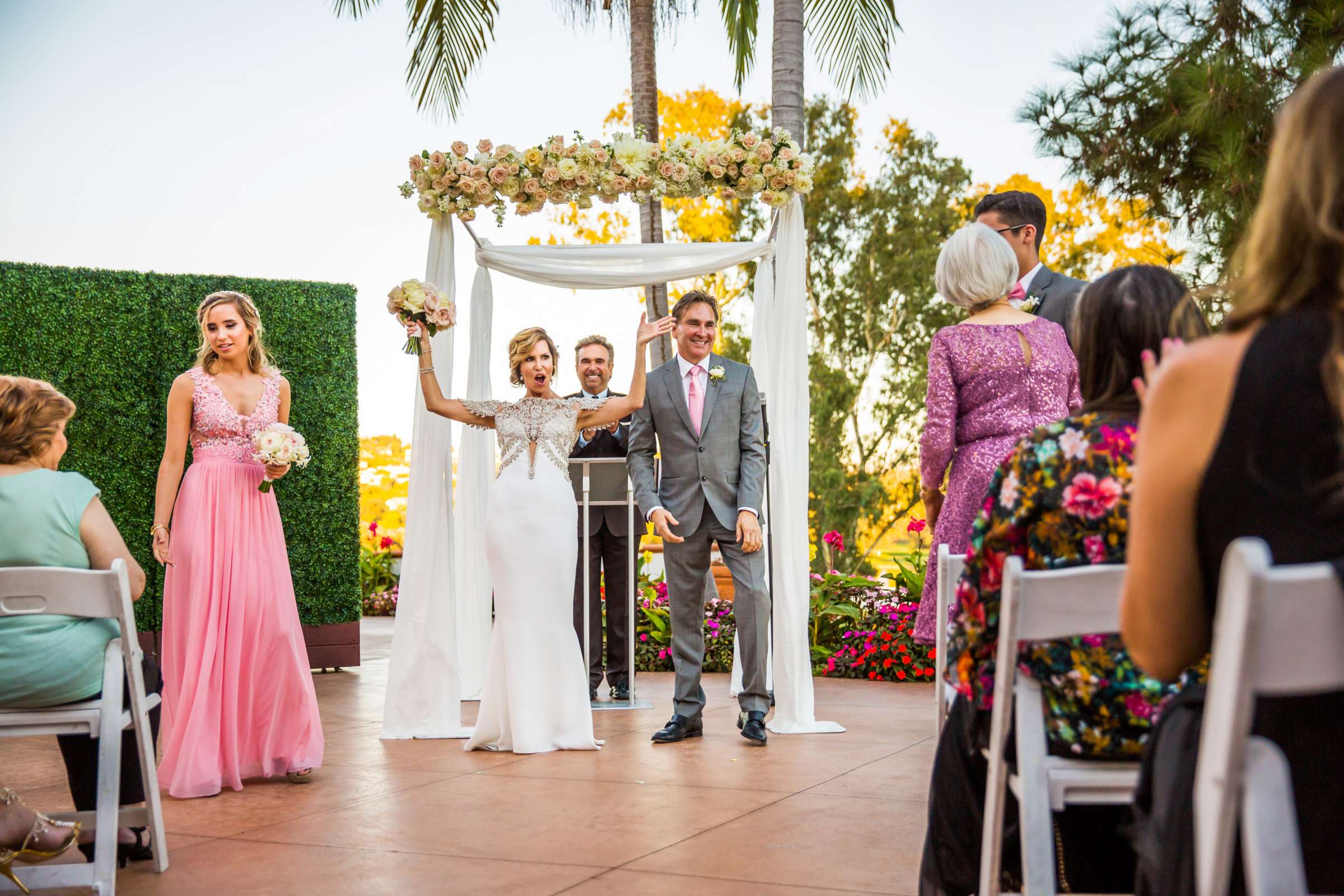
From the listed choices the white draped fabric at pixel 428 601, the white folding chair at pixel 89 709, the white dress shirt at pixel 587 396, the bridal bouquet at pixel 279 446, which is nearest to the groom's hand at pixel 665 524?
the white draped fabric at pixel 428 601

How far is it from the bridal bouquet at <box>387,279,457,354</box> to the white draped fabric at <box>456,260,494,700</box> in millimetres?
732

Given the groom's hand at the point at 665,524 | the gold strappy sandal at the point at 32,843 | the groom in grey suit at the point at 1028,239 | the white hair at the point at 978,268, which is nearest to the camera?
the gold strappy sandal at the point at 32,843

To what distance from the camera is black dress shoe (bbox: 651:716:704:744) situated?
6.05 metres

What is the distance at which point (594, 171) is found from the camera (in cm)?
654

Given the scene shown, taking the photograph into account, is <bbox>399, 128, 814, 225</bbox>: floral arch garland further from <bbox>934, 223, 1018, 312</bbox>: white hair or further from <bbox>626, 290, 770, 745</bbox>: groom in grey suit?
<bbox>934, 223, 1018, 312</bbox>: white hair

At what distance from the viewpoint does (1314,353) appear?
4.77ft

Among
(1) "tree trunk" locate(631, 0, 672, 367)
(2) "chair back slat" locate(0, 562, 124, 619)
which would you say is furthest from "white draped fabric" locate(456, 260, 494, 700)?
(1) "tree trunk" locate(631, 0, 672, 367)

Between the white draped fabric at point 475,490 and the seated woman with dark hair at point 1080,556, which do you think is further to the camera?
the white draped fabric at point 475,490

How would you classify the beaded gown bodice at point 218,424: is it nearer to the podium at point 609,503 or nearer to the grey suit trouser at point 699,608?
the grey suit trouser at point 699,608

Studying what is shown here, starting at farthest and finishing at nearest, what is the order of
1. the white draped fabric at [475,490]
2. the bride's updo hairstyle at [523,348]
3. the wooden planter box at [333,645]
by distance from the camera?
1. the wooden planter box at [333,645]
2. the white draped fabric at [475,490]
3. the bride's updo hairstyle at [523,348]

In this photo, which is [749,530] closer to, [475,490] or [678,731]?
[678,731]

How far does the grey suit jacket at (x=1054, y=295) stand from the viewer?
490 centimetres

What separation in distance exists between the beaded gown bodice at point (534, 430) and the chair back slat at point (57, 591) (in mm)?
2868

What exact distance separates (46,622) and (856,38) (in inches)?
376
